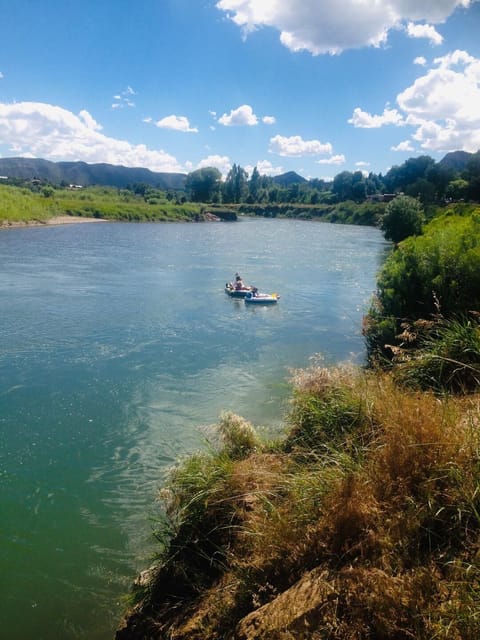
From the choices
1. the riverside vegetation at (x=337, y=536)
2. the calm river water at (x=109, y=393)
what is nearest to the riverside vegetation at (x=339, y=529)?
the riverside vegetation at (x=337, y=536)

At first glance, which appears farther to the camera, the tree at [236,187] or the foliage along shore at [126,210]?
the tree at [236,187]

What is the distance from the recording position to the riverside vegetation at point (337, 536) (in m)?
3.83

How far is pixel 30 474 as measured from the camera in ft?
39.3

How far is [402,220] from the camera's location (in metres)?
62.3

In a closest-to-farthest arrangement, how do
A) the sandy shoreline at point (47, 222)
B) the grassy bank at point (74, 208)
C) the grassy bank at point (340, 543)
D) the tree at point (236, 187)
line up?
the grassy bank at point (340, 543), the sandy shoreline at point (47, 222), the grassy bank at point (74, 208), the tree at point (236, 187)

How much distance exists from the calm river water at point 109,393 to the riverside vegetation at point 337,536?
259 centimetres

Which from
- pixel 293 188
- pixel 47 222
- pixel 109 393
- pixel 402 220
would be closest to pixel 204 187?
pixel 293 188

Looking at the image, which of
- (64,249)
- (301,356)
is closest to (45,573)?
(301,356)

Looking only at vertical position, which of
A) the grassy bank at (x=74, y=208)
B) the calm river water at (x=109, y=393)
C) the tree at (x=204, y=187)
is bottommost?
the calm river water at (x=109, y=393)

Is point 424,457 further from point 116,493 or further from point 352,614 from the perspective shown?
point 116,493

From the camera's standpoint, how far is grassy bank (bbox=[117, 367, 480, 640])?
3803 mm

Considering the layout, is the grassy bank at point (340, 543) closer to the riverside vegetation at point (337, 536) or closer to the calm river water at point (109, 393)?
the riverside vegetation at point (337, 536)

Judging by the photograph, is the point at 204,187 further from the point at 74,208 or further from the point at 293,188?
the point at 74,208

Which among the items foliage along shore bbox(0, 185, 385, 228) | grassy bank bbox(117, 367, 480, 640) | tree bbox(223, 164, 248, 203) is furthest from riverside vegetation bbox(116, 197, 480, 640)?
tree bbox(223, 164, 248, 203)
